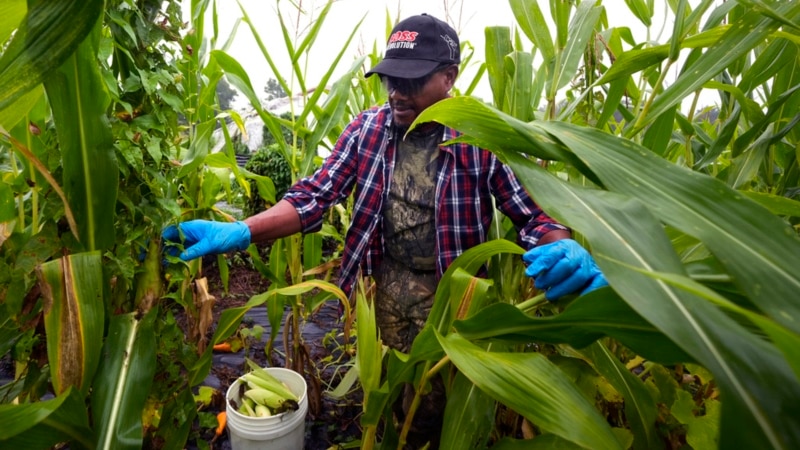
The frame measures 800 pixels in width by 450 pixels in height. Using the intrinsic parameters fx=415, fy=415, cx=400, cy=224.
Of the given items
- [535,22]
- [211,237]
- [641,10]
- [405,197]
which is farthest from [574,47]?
[211,237]

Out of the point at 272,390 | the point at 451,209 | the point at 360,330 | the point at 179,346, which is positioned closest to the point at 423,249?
the point at 451,209

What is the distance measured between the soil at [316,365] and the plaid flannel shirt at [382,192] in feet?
1.74

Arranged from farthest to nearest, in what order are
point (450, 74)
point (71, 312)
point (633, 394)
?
point (450, 74)
point (633, 394)
point (71, 312)

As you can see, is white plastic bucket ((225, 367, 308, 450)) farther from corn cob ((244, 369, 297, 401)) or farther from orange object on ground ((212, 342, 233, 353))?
orange object on ground ((212, 342, 233, 353))

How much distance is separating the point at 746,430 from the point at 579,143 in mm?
292

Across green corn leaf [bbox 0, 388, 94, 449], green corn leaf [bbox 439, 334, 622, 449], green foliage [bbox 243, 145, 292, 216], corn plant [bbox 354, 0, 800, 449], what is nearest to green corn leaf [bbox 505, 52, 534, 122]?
corn plant [bbox 354, 0, 800, 449]

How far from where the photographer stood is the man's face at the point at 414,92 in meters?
1.25

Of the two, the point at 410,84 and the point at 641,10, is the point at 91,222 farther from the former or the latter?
the point at 641,10

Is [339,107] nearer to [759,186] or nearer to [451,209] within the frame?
[451,209]

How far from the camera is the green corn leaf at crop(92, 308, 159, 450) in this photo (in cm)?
63

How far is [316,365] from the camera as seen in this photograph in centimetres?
194

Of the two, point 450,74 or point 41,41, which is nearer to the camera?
point 41,41

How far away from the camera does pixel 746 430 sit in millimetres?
306

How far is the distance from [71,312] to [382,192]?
3.12ft
